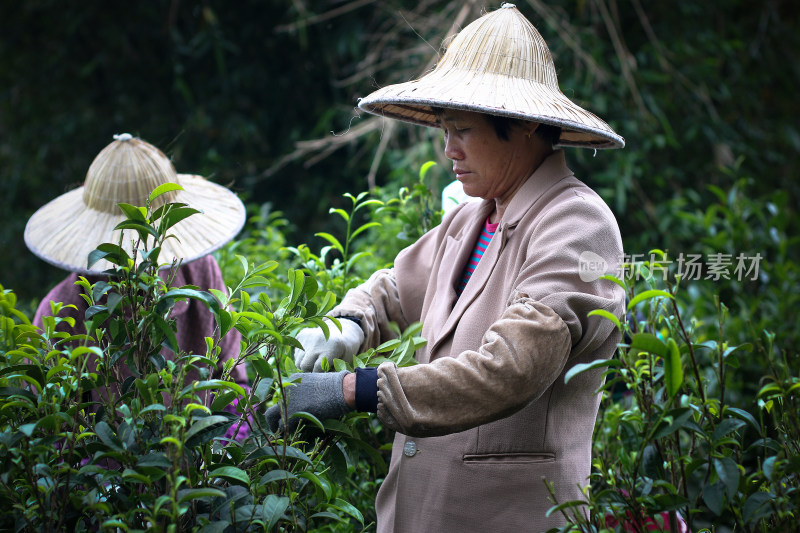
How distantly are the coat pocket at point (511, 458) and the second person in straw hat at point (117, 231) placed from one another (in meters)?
0.71

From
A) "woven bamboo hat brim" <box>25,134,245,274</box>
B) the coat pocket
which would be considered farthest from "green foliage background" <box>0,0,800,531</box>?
the coat pocket

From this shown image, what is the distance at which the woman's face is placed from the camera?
1.72 m

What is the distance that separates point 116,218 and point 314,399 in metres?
1.02

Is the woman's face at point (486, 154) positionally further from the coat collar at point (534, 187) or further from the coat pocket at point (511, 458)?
the coat pocket at point (511, 458)

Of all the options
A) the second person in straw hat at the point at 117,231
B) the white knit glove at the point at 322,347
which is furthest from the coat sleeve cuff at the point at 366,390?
the second person in straw hat at the point at 117,231

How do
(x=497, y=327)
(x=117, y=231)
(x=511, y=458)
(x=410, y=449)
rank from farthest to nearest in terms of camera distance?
(x=117, y=231) < (x=410, y=449) < (x=511, y=458) < (x=497, y=327)

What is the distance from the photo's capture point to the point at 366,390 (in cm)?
146

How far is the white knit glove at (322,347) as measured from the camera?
5.62 ft

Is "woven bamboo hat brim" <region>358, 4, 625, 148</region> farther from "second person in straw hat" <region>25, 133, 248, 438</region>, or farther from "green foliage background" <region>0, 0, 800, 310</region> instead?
"green foliage background" <region>0, 0, 800, 310</region>

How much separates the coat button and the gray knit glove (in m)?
0.29

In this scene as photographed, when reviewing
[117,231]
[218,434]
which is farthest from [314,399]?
[117,231]

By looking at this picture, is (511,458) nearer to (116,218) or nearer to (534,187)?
(534,187)

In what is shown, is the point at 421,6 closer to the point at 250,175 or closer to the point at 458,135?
the point at 250,175

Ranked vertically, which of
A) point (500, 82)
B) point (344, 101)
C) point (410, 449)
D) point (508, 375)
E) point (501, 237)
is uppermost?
point (500, 82)
